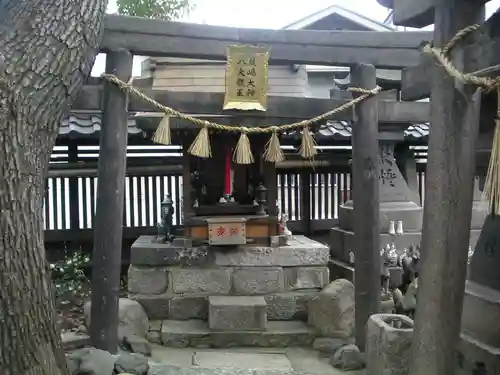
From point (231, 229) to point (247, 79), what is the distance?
2.03 m

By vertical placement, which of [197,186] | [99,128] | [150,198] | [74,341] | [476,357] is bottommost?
[74,341]

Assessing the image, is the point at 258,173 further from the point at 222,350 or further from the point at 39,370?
the point at 39,370

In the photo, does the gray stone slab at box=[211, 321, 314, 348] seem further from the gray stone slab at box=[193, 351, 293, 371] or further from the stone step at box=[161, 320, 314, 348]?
the gray stone slab at box=[193, 351, 293, 371]

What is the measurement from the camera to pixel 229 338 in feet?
19.1

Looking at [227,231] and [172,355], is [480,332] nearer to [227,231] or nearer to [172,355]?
[172,355]

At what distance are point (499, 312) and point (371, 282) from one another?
7.40ft

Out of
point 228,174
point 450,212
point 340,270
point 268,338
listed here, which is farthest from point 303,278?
point 450,212

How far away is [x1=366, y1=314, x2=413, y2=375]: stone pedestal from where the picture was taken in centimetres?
344

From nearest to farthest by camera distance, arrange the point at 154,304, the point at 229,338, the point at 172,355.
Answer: the point at 172,355, the point at 229,338, the point at 154,304

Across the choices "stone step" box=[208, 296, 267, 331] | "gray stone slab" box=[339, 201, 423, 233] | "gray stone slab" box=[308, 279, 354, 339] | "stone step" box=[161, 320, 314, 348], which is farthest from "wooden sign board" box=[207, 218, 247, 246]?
"gray stone slab" box=[339, 201, 423, 233]

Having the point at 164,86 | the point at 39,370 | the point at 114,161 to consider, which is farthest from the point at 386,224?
the point at 39,370

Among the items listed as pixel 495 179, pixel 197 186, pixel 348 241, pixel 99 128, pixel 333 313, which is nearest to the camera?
pixel 495 179

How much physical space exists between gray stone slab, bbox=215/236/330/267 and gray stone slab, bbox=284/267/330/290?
0.21 ft

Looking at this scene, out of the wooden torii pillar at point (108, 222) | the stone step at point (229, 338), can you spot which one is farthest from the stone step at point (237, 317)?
the wooden torii pillar at point (108, 222)
